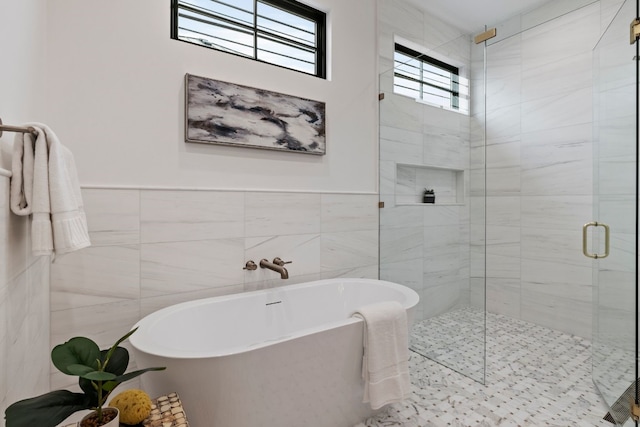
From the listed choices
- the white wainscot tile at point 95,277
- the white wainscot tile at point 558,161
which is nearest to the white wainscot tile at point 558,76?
the white wainscot tile at point 558,161

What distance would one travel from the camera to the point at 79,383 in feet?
2.99

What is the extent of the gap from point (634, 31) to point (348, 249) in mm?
2113

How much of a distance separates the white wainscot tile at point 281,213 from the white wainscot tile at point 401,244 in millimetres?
693

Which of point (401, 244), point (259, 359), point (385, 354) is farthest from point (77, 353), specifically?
point (401, 244)

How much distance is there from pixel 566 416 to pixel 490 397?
1.25 feet

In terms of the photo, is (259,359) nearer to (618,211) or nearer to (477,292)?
(477,292)

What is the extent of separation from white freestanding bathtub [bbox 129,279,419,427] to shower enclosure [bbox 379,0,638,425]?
626 mm

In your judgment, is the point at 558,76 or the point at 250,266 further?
the point at 558,76

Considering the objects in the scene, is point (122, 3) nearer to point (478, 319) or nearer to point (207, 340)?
point (207, 340)

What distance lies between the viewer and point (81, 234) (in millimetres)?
1168

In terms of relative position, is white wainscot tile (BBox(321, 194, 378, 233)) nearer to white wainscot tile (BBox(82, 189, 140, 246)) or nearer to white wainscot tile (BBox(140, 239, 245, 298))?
white wainscot tile (BBox(140, 239, 245, 298))

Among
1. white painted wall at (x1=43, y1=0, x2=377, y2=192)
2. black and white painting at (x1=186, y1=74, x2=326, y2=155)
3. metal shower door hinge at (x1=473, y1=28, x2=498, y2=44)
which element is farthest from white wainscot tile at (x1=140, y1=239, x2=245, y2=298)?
metal shower door hinge at (x1=473, y1=28, x2=498, y2=44)

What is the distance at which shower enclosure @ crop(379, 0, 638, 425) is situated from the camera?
1837 millimetres

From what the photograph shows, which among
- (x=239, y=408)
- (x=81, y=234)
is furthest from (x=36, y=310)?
(x=239, y=408)
